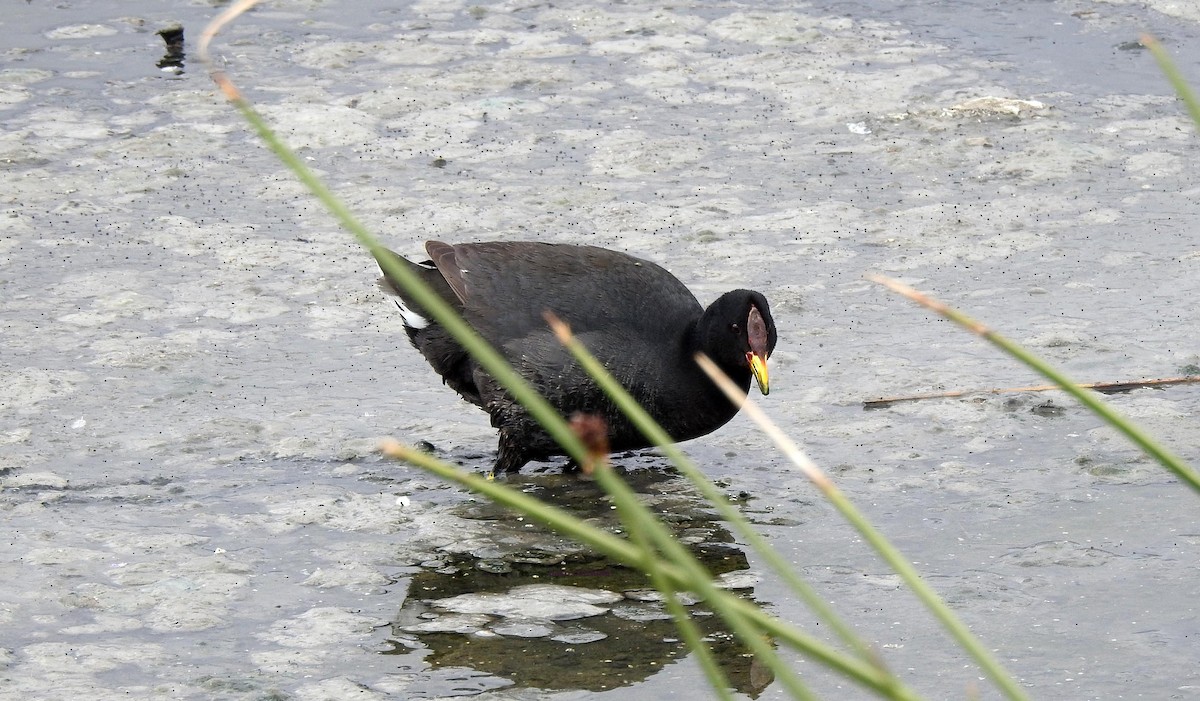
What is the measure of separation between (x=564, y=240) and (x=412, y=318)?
4.46ft

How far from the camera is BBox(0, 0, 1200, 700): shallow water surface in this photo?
12.8ft

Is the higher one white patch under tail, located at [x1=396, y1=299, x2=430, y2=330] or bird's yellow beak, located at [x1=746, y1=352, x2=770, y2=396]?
bird's yellow beak, located at [x1=746, y1=352, x2=770, y2=396]

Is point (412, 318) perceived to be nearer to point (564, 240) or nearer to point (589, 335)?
point (589, 335)

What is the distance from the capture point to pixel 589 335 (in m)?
4.75

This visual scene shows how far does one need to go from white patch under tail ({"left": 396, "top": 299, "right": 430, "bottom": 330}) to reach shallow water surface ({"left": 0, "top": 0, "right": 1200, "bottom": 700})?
13.7 inches

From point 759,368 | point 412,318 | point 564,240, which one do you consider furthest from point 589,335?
point 564,240

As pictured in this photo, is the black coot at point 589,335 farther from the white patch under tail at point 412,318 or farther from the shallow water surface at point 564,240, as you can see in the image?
the shallow water surface at point 564,240

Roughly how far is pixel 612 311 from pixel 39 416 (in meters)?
1.95

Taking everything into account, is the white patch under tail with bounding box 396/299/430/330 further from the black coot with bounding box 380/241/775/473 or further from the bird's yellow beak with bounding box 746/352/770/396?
the bird's yellow beak with bounding box 746/352/770/396

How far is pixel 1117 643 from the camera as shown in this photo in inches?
147

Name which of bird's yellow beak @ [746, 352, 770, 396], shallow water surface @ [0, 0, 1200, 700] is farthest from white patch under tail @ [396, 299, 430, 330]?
bird's yellow beak @ [746, 352, 770, 396]

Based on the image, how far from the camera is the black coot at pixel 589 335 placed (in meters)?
4.67

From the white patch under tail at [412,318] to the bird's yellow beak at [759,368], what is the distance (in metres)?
1.09

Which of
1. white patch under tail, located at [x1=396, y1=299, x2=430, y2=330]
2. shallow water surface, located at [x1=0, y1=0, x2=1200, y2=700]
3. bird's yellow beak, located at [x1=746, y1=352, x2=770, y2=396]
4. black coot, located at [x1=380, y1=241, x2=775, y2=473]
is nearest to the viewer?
shallow water surface, located at [x1=0, y1=0, x2=1200, y2=700]
